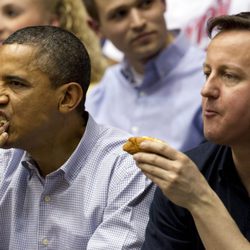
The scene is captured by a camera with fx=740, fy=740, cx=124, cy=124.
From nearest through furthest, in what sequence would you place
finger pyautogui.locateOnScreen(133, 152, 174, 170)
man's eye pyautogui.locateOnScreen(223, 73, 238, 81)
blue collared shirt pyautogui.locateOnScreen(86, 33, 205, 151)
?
finger pyautogui.locateOnScreen(133, 152, 174, 170), man's eye pyautogui.locateOnScreen(223, 73, 238, 81), blue collared shirt pyautogui.locateOnScreen(86, 33, 205, 151)

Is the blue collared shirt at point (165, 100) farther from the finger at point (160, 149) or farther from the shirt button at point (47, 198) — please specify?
the finger at point (160, 149)

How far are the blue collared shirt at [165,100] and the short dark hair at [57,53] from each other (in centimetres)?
80

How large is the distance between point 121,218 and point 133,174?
0.42 feet

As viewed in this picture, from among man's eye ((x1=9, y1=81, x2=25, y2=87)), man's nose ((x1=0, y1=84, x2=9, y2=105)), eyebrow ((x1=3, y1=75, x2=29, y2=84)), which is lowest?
man's nose ((x1=0, y1=84, x2=9, y2=105))

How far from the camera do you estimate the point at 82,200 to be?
1925 millimetres

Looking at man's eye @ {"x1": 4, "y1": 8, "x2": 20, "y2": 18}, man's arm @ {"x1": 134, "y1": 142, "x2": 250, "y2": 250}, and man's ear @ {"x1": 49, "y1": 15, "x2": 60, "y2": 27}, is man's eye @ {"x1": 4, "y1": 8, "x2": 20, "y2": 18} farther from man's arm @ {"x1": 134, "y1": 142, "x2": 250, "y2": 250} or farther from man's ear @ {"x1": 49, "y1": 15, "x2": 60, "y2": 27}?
man's arm @ {"x1": 134, "y1": 142, "x2": 250, "y2": 250}

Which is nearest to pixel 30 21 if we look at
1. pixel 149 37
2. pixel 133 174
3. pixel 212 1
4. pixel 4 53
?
pixel 149 37

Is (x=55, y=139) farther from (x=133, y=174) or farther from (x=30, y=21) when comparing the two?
(x=30, y=21)

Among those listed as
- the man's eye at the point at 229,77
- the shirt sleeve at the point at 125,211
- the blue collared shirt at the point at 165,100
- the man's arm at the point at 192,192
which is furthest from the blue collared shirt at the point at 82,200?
the blue collared shirt at the point at 165,100

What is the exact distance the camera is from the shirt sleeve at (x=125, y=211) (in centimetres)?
181

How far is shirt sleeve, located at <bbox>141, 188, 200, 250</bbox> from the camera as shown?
5.68ft

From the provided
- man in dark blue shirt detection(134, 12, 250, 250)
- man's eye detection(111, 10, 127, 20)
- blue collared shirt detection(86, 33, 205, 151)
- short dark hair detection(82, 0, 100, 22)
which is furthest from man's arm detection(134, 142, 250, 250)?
short dark hair detection(82, 0, 100, 22)

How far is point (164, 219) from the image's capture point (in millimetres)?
1755

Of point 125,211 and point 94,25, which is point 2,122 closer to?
point 125,211
